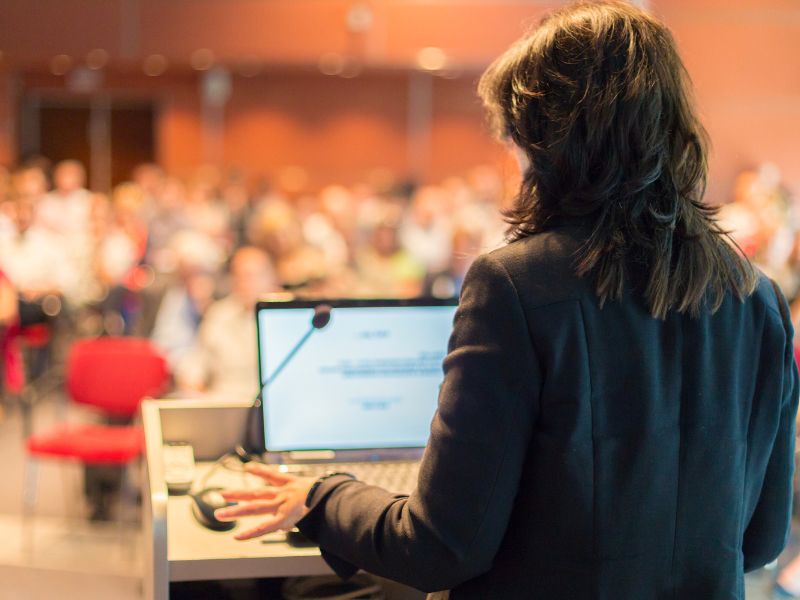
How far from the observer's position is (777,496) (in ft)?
4.38

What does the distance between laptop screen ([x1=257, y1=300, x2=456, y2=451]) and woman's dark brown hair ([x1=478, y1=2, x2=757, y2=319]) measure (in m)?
0.80

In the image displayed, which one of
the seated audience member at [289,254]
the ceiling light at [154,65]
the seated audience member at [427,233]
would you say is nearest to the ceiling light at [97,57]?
the ceiling light at [154,65]

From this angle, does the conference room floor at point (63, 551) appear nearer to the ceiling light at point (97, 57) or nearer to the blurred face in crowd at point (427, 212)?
the blurred face in crowd at point (427, 212)

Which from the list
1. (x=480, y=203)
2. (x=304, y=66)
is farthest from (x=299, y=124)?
(x=480, y=203)

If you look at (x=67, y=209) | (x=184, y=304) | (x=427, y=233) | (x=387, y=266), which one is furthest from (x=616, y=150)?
(x=67, y=209)

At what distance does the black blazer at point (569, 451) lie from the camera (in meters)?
1.09

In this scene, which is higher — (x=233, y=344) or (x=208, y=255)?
(x=208, y=255)

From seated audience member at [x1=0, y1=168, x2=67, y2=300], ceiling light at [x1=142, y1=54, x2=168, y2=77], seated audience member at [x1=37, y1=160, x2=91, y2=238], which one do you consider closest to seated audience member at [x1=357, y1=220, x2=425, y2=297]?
seated audience member at [x1=0, y1=168, x2=67, y2=300]

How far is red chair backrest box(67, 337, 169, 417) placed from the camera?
14.5 ft

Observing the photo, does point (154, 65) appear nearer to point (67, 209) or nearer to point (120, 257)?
point (67, 209)

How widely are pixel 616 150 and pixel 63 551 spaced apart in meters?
3.71

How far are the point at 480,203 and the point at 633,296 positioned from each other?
8660 mm

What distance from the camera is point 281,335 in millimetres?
1908

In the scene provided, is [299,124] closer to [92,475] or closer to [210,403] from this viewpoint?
[92,475]
